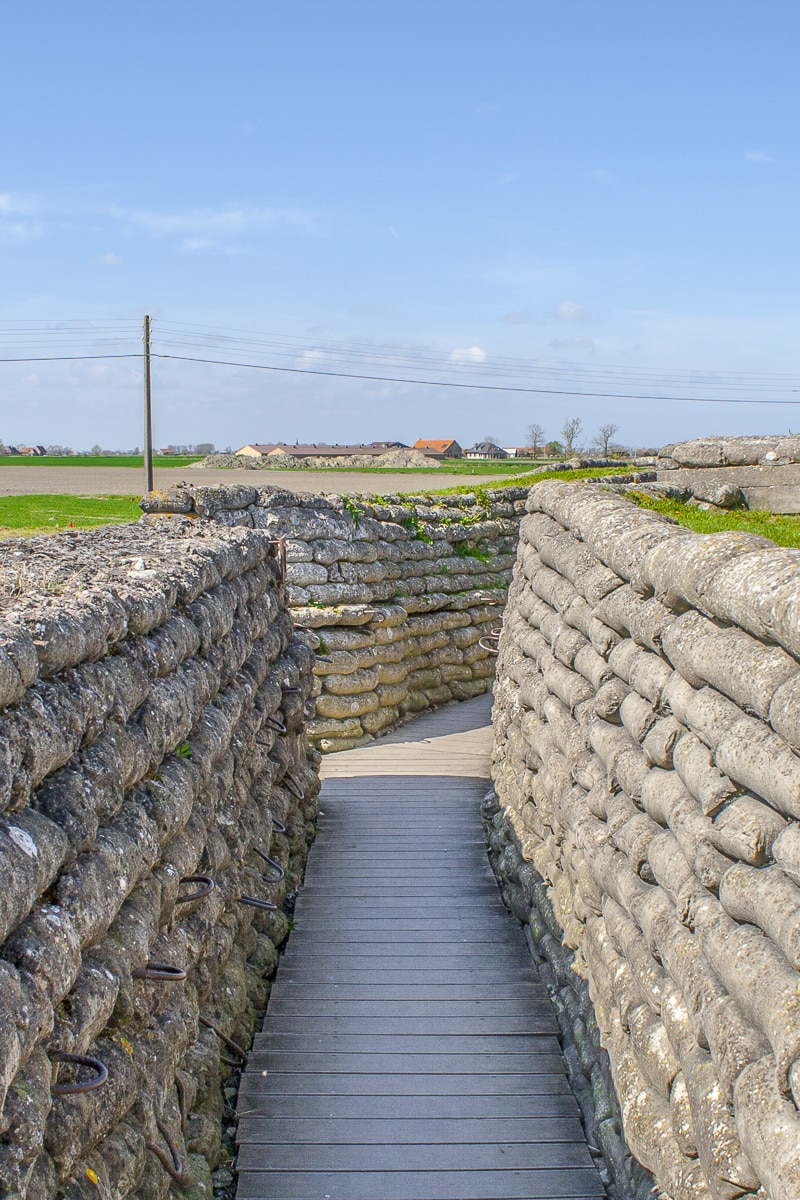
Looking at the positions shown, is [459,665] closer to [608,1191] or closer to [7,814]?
[608,1191]

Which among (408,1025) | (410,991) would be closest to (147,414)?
(410,991)

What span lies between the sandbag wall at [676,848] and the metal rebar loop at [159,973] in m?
1.57

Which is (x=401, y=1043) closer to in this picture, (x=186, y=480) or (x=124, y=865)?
(x=124, y=865)

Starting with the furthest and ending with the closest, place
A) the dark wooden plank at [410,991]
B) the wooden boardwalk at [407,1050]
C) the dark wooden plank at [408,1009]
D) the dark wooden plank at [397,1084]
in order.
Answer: the dark wooden plank at [410,991] → the dark wooden plank at [408,1009] → the dark wooden plank at [397,1084] → the wooden boardwalk at [407,1050]

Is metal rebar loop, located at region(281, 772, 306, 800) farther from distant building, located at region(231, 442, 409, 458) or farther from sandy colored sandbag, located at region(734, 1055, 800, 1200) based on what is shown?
distant building, located at region(231, 442, 409, 458)

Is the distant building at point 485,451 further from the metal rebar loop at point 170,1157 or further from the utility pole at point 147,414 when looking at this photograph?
the metal rebar loop at point 170,1157

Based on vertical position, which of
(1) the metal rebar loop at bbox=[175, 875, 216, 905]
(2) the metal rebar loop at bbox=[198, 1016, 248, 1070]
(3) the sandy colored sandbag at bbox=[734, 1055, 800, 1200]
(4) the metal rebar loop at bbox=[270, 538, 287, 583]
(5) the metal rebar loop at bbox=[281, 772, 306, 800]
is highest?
(4) the metal rebar loop at bbox=[270, 538, 287, 583]

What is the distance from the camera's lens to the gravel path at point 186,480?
29078 millimetres

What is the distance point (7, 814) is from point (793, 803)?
1.87 meters

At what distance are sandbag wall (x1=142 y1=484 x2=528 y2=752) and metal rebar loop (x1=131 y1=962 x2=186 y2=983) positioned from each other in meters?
6.38

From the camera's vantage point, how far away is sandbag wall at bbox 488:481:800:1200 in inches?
107

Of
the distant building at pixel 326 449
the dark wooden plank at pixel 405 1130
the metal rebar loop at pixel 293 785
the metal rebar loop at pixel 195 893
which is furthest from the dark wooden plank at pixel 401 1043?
the distant building at pixel 326 449

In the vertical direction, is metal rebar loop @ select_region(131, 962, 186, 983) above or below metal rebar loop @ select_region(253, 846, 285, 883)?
above

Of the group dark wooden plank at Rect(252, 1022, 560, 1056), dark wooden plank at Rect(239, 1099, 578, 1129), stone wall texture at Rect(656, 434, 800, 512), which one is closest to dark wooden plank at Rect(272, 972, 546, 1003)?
dark wooden plank at Rect(252, 1022, 560, 1056)
